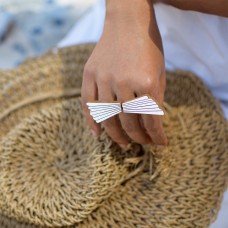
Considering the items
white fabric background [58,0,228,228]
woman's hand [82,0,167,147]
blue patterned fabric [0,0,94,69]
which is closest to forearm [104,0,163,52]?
woman's hand [82,0,167,147]

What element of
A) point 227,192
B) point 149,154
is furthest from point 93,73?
point 227,192

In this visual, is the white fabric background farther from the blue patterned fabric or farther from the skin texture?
the blue patterned fabric

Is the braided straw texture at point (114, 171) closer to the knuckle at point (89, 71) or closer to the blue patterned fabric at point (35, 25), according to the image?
the knuckle at point (89, 71)

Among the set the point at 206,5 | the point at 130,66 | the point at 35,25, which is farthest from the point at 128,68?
the point at 35,25

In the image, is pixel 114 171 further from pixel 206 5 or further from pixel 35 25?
pixel 35 25

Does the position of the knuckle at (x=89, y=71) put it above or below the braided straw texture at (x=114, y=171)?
above

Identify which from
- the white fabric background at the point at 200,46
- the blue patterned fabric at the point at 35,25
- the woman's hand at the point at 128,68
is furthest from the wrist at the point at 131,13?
the blue patterned fabric at the point at 35,25
